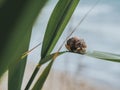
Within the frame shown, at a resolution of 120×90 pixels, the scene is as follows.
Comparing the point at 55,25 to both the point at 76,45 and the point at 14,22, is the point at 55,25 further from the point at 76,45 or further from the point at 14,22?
the point at 14,22

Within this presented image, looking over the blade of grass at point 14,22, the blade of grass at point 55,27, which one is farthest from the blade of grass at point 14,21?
the blade of grass at point 55,27

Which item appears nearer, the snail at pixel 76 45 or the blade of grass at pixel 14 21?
the blade of grass at pixel 14 21

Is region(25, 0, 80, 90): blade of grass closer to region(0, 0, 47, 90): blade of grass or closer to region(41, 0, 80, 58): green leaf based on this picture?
region(41, 0, 80, 58): green leaf

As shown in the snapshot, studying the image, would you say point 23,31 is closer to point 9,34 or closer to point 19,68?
point 9,34

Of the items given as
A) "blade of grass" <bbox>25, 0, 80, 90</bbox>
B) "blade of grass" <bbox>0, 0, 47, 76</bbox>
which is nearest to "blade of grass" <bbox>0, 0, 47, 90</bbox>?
"blade of grass" <bbox>0, 0, 47, 76</bbox>

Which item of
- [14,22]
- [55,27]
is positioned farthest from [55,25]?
[14,22]

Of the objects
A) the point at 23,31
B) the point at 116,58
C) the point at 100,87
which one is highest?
the point at 23,31

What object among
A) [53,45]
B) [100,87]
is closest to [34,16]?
[53,45]

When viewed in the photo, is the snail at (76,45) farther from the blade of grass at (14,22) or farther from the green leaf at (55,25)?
the blade of grass at (14,22)

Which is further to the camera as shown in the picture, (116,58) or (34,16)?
(116,58)
